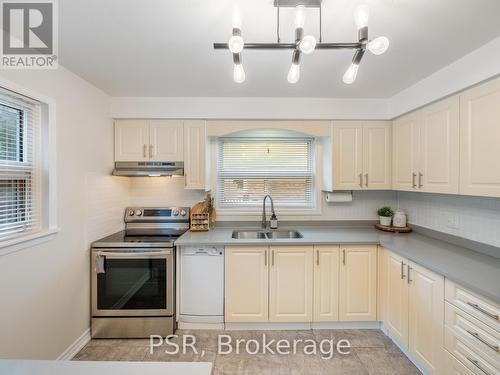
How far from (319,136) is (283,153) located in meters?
0.50

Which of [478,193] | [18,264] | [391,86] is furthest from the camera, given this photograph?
[391,86]

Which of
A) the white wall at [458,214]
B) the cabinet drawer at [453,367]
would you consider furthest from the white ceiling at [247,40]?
the cabinet drawer at [453,367]

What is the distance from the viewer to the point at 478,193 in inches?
67.9

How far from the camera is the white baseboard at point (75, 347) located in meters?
2.01

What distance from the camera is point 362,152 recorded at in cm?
279

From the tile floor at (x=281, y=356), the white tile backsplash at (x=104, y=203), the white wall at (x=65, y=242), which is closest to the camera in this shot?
the white wall at (x=65, y=242)

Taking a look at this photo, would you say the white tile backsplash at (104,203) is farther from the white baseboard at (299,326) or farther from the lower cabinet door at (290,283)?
the lower cabinet door at (290,283)

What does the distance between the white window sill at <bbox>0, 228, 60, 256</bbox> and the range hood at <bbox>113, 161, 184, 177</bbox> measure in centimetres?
90

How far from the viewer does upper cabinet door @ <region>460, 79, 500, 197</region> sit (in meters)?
1.61

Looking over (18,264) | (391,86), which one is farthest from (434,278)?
(18,264)

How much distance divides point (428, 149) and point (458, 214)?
0.64m

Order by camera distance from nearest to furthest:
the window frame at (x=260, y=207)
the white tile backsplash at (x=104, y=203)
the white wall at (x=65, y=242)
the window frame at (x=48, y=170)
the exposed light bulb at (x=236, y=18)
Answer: the exposed light bulb at (x=236, y=18), the white wall at (x=65, y=242), the window frame at (x=48, y=170), the white tile backsplash at (x=104, y=203), the window frame at (x=260, y=207)

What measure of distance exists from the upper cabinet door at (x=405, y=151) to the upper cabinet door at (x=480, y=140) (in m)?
0.52

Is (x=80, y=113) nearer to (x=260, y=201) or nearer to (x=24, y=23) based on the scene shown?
(x=24, y=23)
